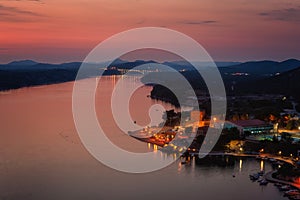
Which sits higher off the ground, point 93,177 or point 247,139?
point 247,139

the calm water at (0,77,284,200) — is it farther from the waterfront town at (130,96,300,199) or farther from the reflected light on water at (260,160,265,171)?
the waterfront town at (130,96,300,199)

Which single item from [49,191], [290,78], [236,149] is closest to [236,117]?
[236,149]

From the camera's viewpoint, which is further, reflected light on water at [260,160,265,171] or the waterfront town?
reflected light on water at [260,160,265,171]

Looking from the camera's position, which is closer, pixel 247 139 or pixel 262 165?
pixel 262 165

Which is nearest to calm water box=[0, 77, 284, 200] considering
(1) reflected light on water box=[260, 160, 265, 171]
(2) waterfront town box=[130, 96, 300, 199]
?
(1) reflected light on water box=[260, 160, 265, 171]

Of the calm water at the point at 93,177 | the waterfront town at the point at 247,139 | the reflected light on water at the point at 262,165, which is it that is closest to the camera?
the calm water at the point at 93,177

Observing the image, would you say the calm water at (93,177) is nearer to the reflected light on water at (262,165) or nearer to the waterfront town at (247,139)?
the reflected light on water at (262,165)

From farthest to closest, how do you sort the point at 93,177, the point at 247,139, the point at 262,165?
the point at 247,139, the point at 262,165, the point at 93,177

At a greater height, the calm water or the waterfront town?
the waterfront town

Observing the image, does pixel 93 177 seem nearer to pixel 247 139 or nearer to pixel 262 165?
pixel 262 165

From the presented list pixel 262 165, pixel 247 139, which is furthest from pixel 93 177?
pixel 247 139

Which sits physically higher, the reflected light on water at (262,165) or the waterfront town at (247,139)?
the waterfront town at (247,139)

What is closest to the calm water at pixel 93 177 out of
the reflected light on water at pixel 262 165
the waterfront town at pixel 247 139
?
the reflected light on water at pixel 262 165
